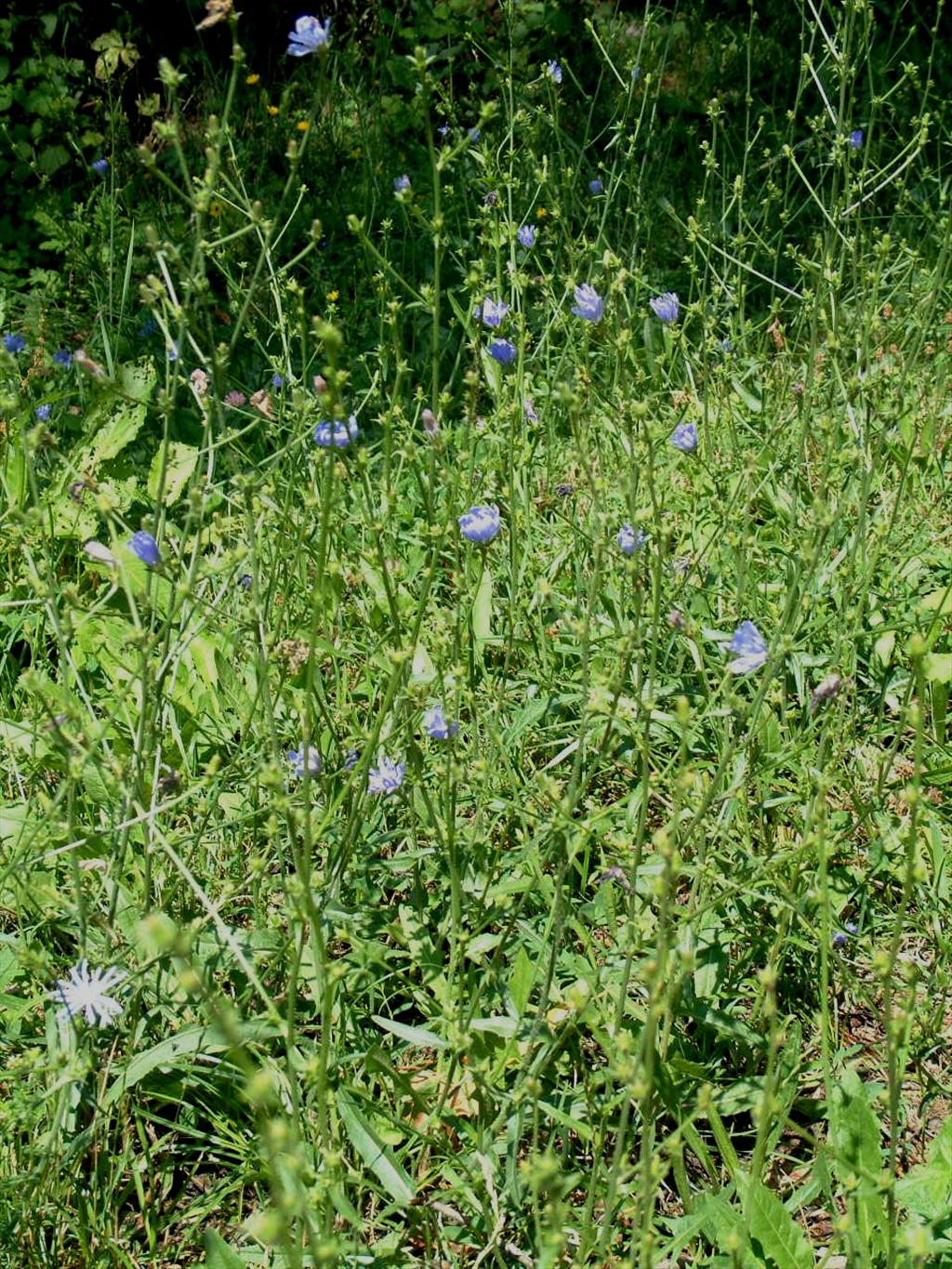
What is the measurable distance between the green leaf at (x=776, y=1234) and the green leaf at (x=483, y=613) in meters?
1.04

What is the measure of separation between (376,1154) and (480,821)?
1.44 ft

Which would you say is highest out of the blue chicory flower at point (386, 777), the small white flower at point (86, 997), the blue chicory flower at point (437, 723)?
the blue chicory flower at point (437, 723)

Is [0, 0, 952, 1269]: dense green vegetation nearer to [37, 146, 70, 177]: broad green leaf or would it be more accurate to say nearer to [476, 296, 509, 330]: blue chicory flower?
[476, 296, 509, 330]: blue chicory flower

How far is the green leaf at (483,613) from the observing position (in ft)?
7.33

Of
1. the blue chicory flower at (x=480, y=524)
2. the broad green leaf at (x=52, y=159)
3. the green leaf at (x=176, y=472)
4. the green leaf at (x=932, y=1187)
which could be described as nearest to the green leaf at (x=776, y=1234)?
the green leaf at (x=932, y=1187)

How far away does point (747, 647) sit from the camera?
1885 mm

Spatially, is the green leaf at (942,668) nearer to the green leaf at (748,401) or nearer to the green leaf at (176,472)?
the green leaf at (748,401)

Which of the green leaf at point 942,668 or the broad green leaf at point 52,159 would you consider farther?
the broad green leaf at point 52,159

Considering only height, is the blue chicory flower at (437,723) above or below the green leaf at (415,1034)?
above

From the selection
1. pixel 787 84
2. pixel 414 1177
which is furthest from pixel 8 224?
pixel 414 1177

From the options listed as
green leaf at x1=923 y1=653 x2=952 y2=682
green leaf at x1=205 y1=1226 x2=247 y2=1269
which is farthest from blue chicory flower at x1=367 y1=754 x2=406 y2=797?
green leaf at x1=923 y1=653 x2=952 y2=682

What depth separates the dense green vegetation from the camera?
1406mm

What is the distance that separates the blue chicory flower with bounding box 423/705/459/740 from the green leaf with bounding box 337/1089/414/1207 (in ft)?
1.43

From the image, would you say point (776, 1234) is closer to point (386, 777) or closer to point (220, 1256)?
point (220, 1256)
